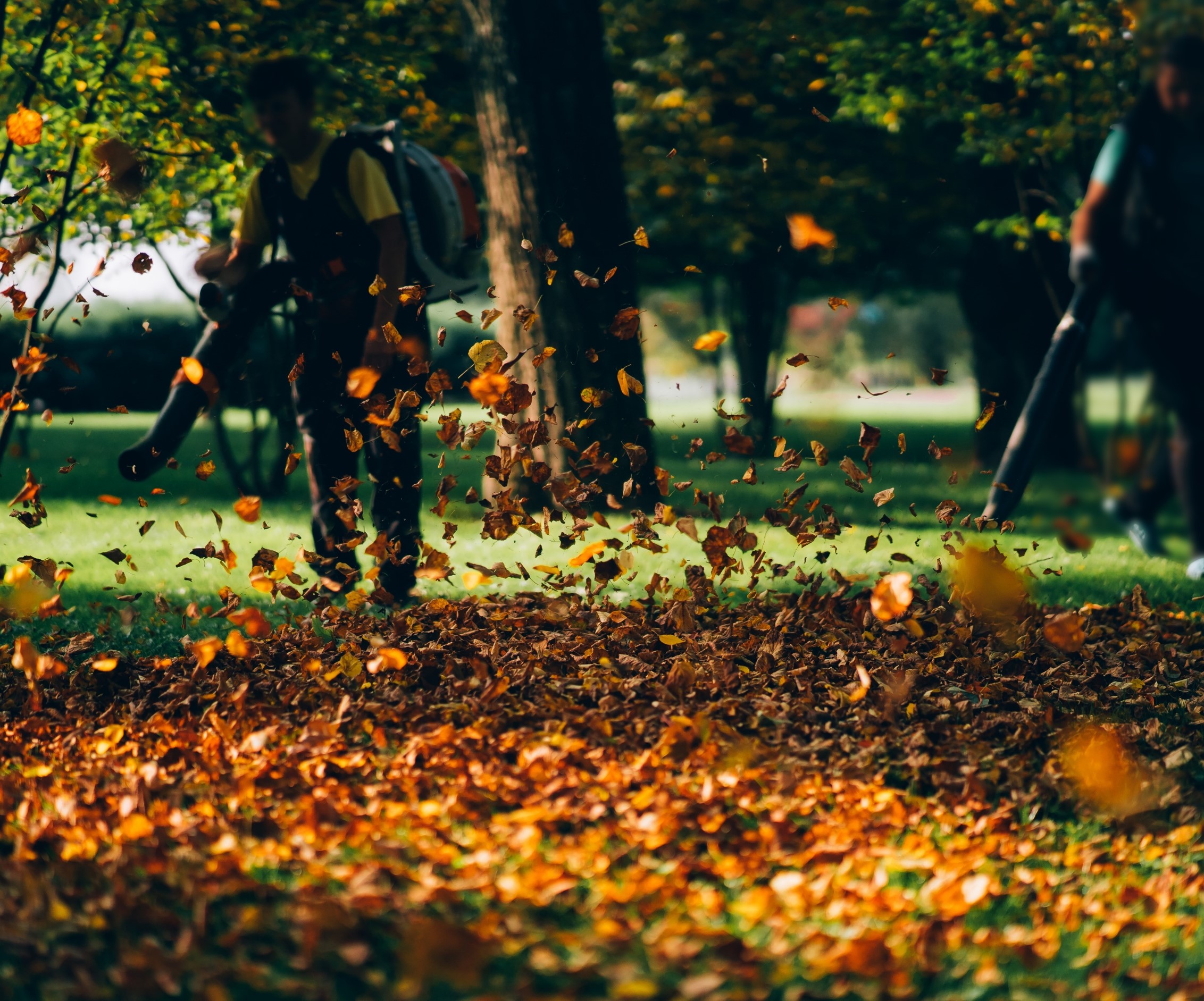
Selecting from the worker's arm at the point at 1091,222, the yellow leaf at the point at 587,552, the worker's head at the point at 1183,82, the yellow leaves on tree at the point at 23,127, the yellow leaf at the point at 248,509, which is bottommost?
the yellow leaf at the point at 587,552

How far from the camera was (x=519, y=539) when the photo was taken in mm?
7855

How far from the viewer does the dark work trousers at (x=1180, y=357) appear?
3.17 m

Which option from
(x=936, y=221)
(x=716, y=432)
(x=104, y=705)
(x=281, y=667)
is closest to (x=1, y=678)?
(x=104, y=705)

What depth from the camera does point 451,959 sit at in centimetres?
238

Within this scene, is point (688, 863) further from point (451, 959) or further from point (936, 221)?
point (936, 221)

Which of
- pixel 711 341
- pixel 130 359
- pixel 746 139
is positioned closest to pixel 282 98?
pixel 711 341

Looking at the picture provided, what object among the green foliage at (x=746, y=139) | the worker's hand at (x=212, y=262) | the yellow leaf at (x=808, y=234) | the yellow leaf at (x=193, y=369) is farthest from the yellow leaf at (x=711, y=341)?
the green foliage at (x=746, y=139)

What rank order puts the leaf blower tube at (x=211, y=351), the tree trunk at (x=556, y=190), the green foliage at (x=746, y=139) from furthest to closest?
1. the green foliage at (x=746, y=139)
2. the tree trunk at (x=556, y=190)
3. the leaf blower tube at (x=211, y=351)

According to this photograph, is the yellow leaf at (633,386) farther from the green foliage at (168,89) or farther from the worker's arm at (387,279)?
the green foliage at (168,89)

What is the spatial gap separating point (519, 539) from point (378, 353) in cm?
313

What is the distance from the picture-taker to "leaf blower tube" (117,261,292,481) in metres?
4.92

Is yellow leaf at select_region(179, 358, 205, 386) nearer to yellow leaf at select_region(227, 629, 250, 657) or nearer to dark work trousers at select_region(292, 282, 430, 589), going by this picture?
dark work trousers at select_region(292, 282, 430, 589)

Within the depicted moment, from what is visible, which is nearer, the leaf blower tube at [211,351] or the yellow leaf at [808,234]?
the yellow leaf at [808,234]

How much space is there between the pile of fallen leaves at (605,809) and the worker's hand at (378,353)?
1.00 meters
